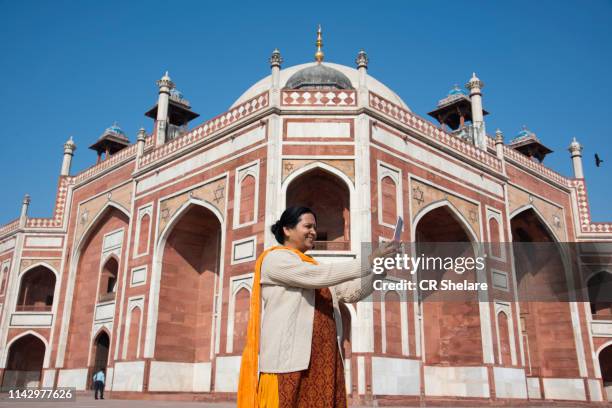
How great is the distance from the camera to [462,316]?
14.6 m

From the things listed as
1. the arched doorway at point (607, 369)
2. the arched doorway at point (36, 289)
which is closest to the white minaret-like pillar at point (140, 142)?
the arched doorway at point (36, 289)

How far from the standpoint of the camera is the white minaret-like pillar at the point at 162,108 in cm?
1728

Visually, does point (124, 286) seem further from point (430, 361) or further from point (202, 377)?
point (430, 361)

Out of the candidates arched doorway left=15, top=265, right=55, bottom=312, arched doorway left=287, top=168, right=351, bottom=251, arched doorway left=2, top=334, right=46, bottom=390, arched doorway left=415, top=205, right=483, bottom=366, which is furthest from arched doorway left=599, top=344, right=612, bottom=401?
arched doorway left=2, top=334, right=46, bottom=390

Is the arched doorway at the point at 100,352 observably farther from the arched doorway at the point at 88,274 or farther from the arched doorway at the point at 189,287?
the arched doorway at the point at 189,287

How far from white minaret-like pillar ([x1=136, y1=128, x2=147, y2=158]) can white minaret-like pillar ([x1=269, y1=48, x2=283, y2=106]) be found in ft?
19.3

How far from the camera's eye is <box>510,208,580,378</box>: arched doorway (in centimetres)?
1795

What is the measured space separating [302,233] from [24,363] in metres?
21.5

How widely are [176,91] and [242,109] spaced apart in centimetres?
943

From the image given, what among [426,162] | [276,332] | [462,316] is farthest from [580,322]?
[276,332]

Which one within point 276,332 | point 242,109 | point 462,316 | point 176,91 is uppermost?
point 176,91

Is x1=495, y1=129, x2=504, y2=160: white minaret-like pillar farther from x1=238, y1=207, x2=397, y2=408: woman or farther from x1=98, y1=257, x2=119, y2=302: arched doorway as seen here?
x1=238, y1=207, x2=397, y2=408: woman

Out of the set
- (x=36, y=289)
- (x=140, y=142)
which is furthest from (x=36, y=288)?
(x=140, y=142)

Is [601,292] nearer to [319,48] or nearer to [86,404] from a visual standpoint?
[319,48]
